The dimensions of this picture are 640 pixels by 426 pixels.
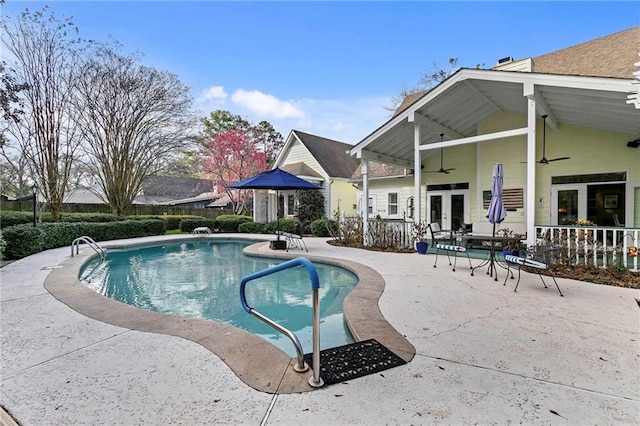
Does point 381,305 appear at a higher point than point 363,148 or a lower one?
lower

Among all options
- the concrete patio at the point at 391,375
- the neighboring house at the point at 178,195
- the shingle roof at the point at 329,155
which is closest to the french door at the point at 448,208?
the shingle roof at the point at 329,155

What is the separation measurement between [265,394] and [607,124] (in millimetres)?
11205

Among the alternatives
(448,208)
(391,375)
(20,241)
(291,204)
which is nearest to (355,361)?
(391,375)

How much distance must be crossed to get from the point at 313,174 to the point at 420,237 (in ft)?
32.5

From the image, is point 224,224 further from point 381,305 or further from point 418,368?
point 418,368

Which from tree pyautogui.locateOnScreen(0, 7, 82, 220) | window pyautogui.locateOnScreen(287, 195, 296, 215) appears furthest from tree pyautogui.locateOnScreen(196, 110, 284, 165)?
tree pyautogui.locateOnScreen(0, 7, 82, 220)

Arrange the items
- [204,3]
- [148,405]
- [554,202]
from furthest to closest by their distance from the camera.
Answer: [554,202], [204,3], [148,405]

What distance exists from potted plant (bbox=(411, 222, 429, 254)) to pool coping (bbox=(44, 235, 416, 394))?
402cm

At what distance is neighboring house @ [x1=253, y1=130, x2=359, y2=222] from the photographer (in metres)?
18.4

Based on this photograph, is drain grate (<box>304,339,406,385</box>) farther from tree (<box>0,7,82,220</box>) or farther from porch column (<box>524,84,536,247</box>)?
tree (<box>0,7,82,220</box>)

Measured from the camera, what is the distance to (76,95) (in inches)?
579

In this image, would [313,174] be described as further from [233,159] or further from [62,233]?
[62,233]

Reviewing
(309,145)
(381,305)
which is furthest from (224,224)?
(381,305)

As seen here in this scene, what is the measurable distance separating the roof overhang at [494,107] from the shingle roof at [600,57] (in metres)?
1.20
